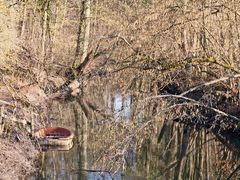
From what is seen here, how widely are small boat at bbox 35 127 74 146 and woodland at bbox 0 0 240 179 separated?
35 centimetres

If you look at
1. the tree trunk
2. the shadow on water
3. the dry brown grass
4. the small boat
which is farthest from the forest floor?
the tree trunk

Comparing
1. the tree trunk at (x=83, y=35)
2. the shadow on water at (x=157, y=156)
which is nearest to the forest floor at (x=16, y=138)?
the shadow on water at (x=157, y=156)

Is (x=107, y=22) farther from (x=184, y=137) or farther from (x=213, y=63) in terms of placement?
(x=213, y=63)

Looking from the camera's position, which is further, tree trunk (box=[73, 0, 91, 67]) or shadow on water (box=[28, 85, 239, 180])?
tree trunk (box=[73, 0, 91, 67])

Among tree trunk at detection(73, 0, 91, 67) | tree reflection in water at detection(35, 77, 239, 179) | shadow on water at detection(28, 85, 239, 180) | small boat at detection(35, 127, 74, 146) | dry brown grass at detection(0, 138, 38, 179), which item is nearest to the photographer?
tree reflection in water at detection(35, 77, 239, 179)

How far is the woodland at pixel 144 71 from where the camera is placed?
8898 mm

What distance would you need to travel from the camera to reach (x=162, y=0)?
34.9 ft

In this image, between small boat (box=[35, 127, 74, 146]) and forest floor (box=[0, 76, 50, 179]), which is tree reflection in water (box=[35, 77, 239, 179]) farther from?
forest floor (box=[0, 76, 50, 179])

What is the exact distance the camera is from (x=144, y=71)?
9617mm

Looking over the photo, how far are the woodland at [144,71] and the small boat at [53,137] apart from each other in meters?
0.35

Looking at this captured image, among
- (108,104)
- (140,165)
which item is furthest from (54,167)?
(108,104)

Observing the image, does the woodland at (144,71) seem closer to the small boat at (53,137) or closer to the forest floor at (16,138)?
the forest floor at (16,138)

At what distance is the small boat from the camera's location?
43.4 ft

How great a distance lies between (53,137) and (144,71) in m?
4.94
